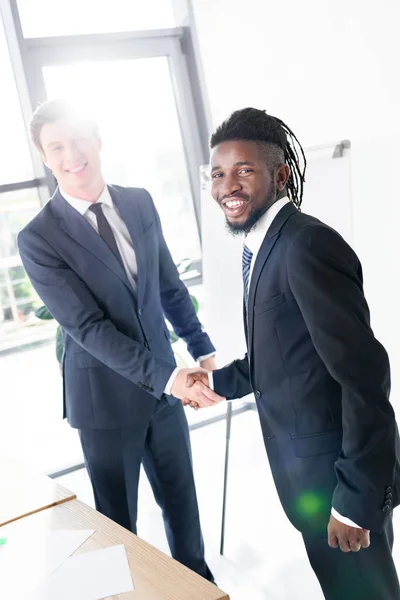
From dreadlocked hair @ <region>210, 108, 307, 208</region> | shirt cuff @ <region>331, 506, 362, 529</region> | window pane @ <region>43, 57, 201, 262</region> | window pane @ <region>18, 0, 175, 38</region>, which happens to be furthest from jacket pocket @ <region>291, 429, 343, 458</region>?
window pane @ <region>18, 0, 175, 38</region>

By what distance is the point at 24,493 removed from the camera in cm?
183

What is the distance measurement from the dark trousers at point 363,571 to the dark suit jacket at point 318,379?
0.25 ft

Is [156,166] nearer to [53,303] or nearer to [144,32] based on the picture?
[144,32]

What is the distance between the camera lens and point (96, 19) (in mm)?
3930

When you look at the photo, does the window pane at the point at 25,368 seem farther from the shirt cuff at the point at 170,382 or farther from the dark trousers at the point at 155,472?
the shirt cuff at the point at 170,382

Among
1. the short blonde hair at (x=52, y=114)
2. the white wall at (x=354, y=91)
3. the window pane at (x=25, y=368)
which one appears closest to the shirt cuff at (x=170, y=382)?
the short blonde hair at (x=52, y=114)

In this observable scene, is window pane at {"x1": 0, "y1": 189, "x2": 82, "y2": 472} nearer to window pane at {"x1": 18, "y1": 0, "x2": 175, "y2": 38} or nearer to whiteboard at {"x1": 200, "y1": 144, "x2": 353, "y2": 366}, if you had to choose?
window pane at {"x1": 18, "y1": 0, "x2": 175, "y2": 38}

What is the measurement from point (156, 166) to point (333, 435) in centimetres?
304

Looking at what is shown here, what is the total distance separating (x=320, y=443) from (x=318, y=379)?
136 millimetres

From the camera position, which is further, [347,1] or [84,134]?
[347,1]

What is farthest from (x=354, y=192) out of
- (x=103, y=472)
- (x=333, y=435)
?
(x=333, y=435)

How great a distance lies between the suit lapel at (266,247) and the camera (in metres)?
1.48

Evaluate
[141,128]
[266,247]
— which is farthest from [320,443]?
[141,128]

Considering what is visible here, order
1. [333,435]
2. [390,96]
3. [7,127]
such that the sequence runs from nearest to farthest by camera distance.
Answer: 1. [333,435]
2. [390,96]
3. [7,127]
